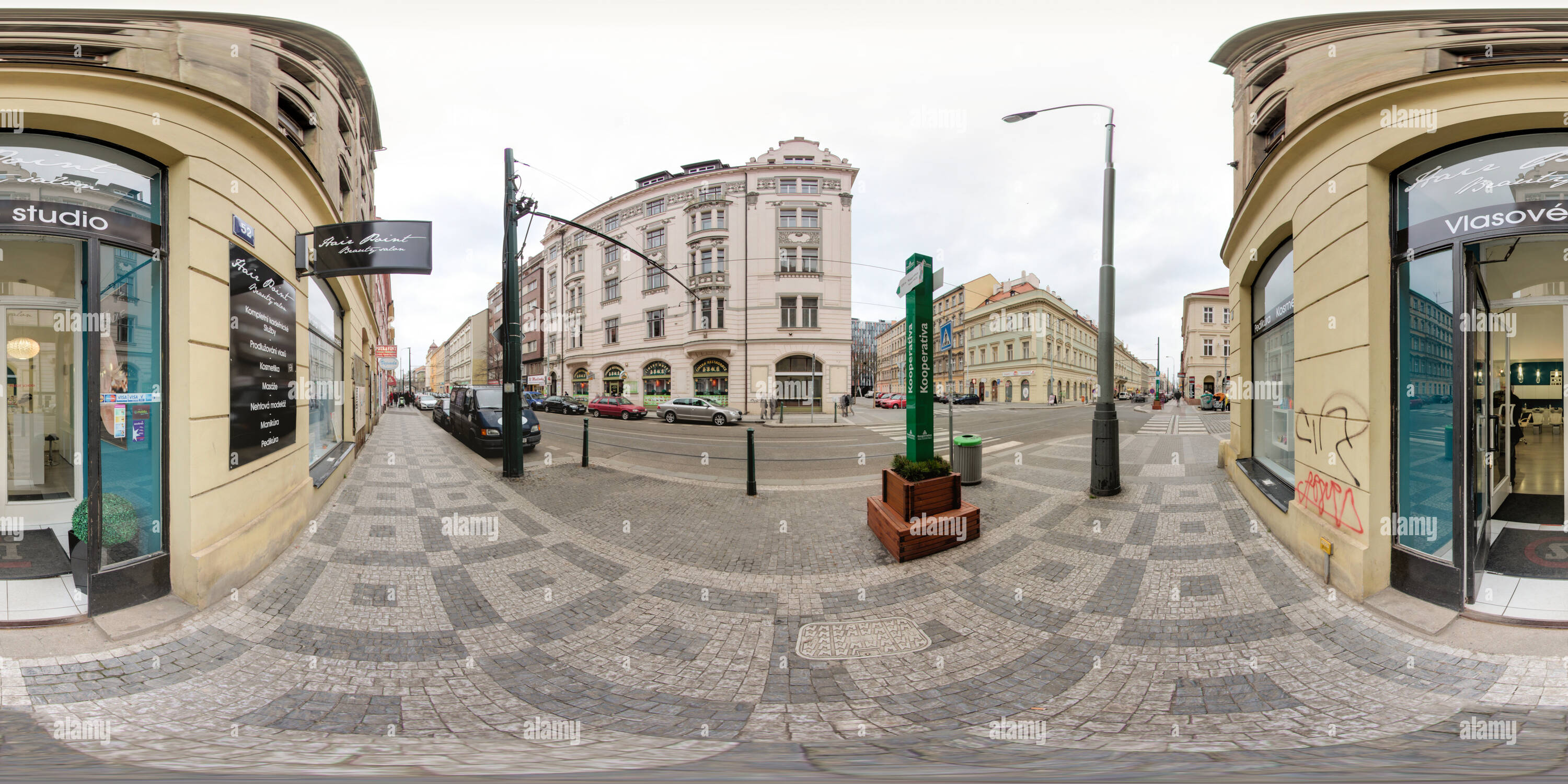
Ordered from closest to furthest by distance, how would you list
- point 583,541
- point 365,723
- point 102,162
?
1. point 365,723
2. point 102,162
3. point 583,541

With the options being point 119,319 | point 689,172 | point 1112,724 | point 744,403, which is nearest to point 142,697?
point 119,319

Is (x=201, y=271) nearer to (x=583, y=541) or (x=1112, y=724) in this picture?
(x=583, y=541)

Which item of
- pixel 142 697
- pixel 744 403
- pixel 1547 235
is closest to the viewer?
pixel 142 697

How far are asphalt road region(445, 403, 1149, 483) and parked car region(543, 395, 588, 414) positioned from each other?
5.46 meters

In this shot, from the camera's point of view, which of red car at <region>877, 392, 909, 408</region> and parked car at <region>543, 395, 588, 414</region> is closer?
parked car at <region>543, 395, 588, 414</region>

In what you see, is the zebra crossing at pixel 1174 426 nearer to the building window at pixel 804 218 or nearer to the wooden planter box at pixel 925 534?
the wooden planter box at pixel 925 534

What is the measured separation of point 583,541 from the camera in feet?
19.3

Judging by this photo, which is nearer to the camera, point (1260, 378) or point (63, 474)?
point (63, 474)

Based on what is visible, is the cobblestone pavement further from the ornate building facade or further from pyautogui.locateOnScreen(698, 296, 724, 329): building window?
pyautogui.locateOnScreen(698, 296, 724, 329): building window

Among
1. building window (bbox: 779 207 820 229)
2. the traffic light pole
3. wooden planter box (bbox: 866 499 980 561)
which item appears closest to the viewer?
wooden planter box (bbox: 866 499 980 561)

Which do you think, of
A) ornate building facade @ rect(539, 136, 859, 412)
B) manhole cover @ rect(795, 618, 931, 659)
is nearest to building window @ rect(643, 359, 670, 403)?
ornate building facade @ rect(539, 136, 859, 412)

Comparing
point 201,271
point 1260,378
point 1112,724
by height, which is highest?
point 201,271

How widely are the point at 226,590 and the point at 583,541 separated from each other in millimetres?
2844

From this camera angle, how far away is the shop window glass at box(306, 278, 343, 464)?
8102 mm
